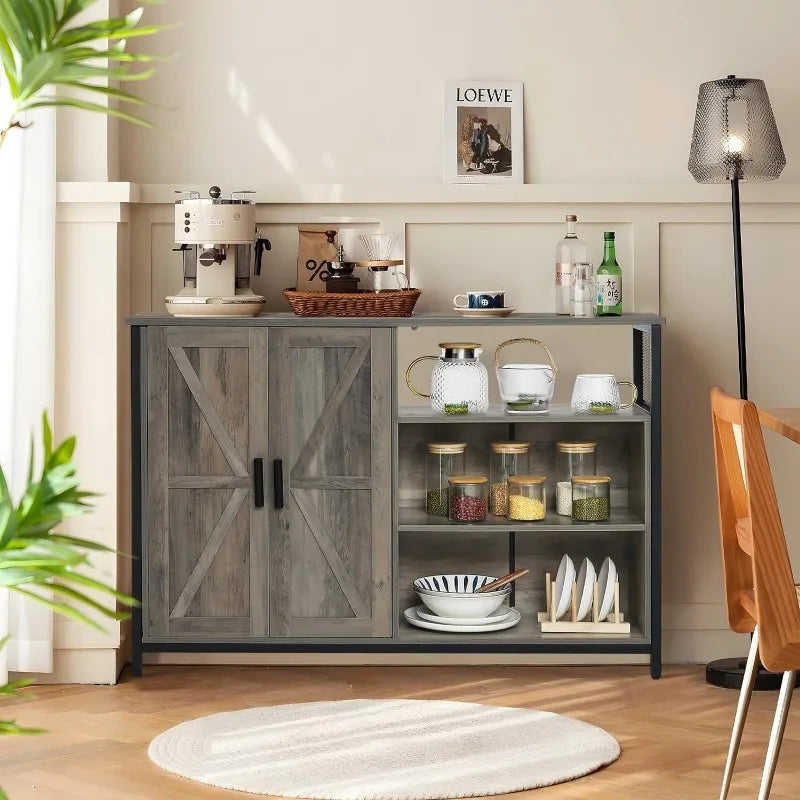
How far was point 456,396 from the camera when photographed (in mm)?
3926

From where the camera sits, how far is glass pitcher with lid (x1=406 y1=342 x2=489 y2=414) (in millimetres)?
3926

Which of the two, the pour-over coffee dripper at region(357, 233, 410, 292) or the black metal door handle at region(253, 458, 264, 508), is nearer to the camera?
the black metal door handle at region(253, 458, 264, 508)

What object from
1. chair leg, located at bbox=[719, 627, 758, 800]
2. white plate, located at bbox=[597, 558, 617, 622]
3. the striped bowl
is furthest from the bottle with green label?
chair leg, located at bbox=[719, 627, 758, 800]

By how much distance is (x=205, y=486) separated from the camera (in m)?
3.87

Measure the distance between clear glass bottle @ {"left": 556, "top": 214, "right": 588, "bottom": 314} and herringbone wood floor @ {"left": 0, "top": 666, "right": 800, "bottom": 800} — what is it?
1.20 metres

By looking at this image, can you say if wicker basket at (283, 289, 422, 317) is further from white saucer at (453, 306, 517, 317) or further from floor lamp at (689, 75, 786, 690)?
floor lamp at (689, 75, 786, 690)

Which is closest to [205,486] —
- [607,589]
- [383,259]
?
[383,259]

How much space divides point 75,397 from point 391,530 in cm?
108

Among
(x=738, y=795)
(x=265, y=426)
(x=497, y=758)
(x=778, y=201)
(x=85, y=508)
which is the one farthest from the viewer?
(x=778, y=201)

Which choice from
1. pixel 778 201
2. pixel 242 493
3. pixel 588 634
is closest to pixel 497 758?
pixel 588 634

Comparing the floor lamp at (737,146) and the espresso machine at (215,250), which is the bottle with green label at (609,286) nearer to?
the floor lamp at (737,146)

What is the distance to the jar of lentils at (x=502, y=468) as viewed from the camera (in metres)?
3.99

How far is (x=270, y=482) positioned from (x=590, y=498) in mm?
1015

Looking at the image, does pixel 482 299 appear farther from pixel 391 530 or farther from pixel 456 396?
pixel 391 530
